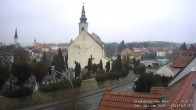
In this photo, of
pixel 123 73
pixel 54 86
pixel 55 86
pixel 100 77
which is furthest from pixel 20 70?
pixel 123 73

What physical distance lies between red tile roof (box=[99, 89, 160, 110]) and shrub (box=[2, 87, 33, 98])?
20.9 m

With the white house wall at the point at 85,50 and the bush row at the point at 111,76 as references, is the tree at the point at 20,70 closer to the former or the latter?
the bush row at the point at 111,76

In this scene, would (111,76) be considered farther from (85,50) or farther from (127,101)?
(127,101)

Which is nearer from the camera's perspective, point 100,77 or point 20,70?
point 20,70

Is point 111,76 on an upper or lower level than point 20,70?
lower

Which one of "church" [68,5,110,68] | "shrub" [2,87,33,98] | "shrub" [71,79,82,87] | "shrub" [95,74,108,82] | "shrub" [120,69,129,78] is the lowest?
"shrub" [2,87,33,98]

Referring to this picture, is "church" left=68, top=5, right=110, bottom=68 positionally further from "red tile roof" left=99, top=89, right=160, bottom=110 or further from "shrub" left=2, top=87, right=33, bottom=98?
"red tile roof" left=99, top=89, right=160, bottom=110

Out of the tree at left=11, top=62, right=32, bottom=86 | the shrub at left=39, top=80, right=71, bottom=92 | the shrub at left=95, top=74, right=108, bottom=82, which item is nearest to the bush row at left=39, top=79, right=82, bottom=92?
the shrub at left=39, top=80, right=71, bottom=92

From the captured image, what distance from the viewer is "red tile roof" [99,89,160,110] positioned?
1253cm

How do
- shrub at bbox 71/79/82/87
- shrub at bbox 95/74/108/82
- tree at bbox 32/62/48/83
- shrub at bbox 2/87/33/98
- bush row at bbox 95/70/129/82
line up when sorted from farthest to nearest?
1. bush row at bbox 95/70/129/82
2. shrub at bbox 95/74/108/82
3. shrub at bbox 71/79/82/87
4. tree at bbox 32/62/48/83
5. shrub at bbox 2/87/33/98

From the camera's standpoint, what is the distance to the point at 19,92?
109 feet

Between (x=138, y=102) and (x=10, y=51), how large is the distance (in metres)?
88.3

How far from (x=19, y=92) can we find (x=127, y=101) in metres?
22.6

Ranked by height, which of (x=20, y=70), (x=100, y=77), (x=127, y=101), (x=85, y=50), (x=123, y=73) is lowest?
(x=127, y=101)
